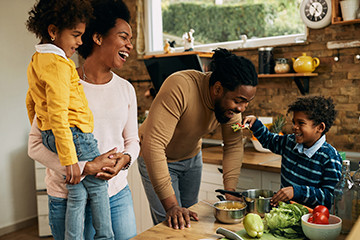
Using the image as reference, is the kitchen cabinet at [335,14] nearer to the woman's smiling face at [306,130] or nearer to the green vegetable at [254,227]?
the woman's smiling face at [306,130]

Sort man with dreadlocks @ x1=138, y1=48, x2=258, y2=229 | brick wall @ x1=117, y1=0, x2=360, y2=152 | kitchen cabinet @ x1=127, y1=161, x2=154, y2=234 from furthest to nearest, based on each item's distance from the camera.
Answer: kitchen cabinet @ x1=127, y1=161, x2=154, y2=234 → brick wall @ x1=117, y1=0, x2=360, y2=152 → man with dreadlocks @ x1=138, y1=48, x2=258, y2=229

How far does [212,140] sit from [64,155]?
6.97 feet

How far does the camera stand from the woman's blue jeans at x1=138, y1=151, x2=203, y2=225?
5.89 ft

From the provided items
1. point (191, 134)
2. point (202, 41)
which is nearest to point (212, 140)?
point (202, 41)

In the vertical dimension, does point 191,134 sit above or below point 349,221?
above

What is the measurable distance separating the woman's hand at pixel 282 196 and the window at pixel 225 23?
5.25 feet

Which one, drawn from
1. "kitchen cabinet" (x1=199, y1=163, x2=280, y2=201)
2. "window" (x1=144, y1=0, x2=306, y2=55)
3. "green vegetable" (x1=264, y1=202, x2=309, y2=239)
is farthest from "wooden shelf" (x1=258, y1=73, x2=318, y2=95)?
"green vegetable" (x1=264, y1=202, x2=309, y2=239)

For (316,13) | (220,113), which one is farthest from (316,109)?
(316,13)

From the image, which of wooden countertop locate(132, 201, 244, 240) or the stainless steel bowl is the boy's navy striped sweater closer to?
the stainless steel bowl

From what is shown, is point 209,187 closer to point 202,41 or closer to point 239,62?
point 239,62

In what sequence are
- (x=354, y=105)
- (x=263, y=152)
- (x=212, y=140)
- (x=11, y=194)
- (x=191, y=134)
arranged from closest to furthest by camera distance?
(x=191, y=134)
(x=354, y=105)
(x=263, y=152)
(x=212, y=140)
(x=11, y=194)

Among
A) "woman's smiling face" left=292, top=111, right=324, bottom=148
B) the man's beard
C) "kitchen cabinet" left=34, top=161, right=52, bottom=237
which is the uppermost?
the man's beard

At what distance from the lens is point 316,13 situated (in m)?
2.54

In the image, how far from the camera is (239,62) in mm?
1538
